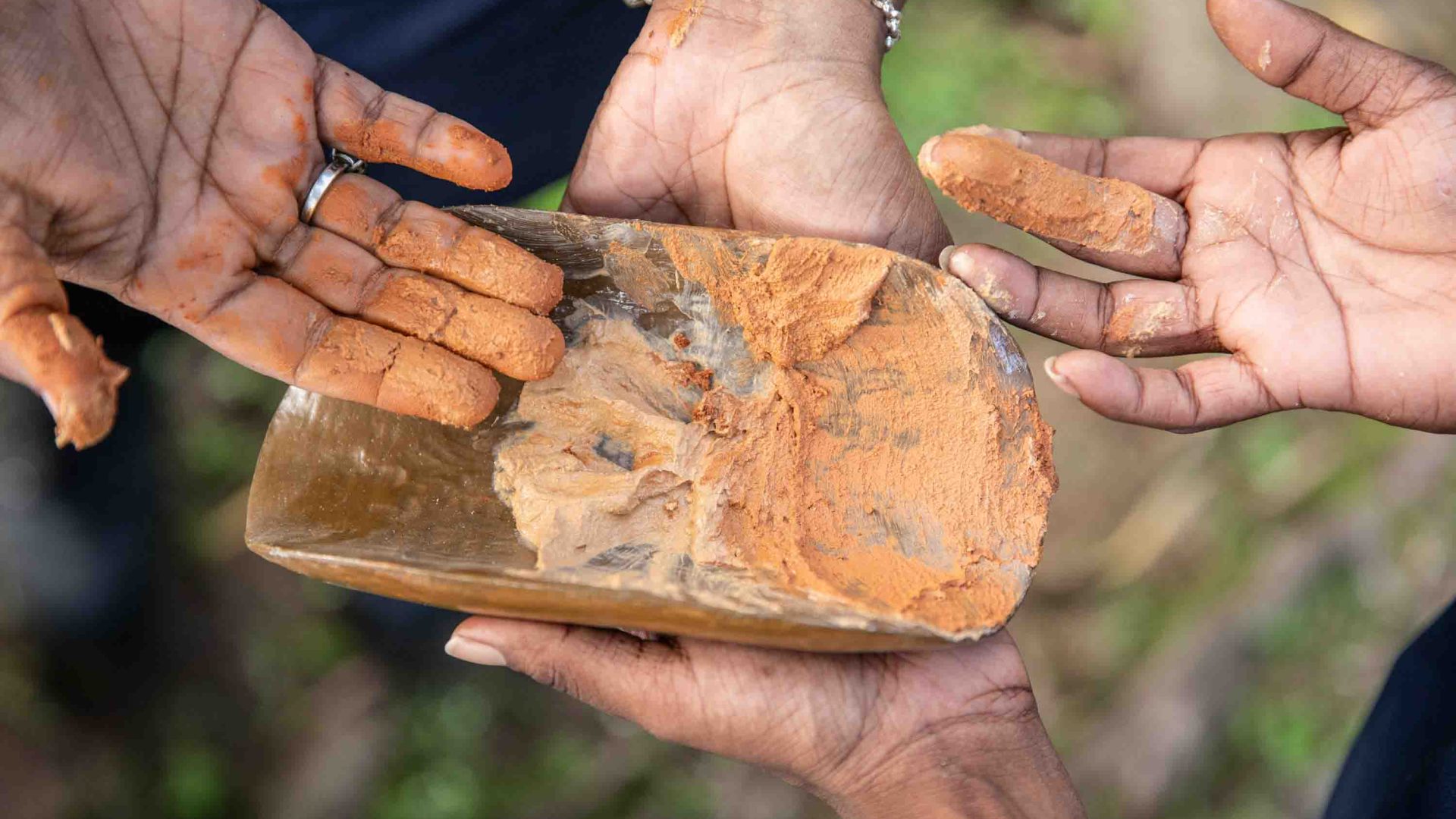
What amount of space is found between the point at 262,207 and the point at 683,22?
111 cm

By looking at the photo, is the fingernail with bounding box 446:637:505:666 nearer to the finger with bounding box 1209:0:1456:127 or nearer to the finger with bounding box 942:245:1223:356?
the finger with bounding box 942:245:1223:356

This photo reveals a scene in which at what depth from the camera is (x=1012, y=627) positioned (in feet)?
12.4

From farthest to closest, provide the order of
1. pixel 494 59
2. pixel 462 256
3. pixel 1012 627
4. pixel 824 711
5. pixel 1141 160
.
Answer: pixel 1012 627 < pixel 494 59 < pixel 1141 160 < pixel 462 256 < pixel 824 711

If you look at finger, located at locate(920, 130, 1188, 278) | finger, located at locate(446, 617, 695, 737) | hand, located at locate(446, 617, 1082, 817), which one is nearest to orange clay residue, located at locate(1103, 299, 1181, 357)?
finger, located at locate(920, 130, 1188, 278)

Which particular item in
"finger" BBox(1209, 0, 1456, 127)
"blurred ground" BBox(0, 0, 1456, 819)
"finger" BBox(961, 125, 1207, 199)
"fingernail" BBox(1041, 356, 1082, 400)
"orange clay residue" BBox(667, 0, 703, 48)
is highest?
"finger" BBox(1209, 0, 1456, 127)

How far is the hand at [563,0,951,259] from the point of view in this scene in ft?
7.18

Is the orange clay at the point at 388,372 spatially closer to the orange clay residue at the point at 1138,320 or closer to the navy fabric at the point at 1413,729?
the orange clay residue at the point at 1138,320

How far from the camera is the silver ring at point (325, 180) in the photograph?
6.32ft

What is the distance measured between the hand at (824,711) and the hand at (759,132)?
40.2 inches

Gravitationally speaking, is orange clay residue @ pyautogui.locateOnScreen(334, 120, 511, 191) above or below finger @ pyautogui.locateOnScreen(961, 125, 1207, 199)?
below

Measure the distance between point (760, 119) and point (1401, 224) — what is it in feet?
4.78

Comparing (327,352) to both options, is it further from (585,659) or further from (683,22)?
(683,22)

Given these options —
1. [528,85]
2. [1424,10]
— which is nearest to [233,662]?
[528,85]

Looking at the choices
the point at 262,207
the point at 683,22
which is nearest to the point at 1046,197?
the point at 683,22
